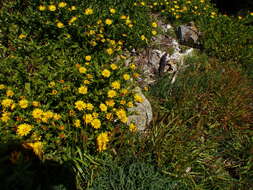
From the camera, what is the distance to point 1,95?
206 cm

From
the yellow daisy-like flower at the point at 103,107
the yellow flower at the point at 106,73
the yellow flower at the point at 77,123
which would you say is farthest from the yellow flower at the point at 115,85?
the yellow flower at the point at 77,123

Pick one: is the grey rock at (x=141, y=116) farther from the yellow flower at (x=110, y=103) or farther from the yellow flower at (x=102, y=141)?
the yellow flower at (x=102, y=141)

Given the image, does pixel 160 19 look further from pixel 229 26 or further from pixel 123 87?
→ pixel 123 87

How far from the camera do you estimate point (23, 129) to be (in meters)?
1.82

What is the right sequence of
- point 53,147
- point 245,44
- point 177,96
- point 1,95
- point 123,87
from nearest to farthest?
point 53,147 → point 1,95 → point 123,87 → point 177,96 → point 245,44

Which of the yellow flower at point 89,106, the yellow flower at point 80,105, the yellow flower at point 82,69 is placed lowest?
the yellow flower at point 89,106

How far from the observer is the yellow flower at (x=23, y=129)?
5.93ft

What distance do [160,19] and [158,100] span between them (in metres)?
2.77

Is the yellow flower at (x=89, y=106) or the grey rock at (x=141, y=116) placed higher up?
the yellow flower at (x=89, y=106)

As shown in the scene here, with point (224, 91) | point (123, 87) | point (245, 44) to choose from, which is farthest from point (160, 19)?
point (123, 87)

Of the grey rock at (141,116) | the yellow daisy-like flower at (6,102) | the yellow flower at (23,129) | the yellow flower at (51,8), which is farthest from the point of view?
the yellow flower at (51,8)

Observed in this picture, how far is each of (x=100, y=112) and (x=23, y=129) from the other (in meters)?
0.78

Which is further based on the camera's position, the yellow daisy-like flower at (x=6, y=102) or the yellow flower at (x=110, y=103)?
the yellow flower at (x=110, y=103)

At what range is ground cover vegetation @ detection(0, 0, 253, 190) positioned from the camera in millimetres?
1852
